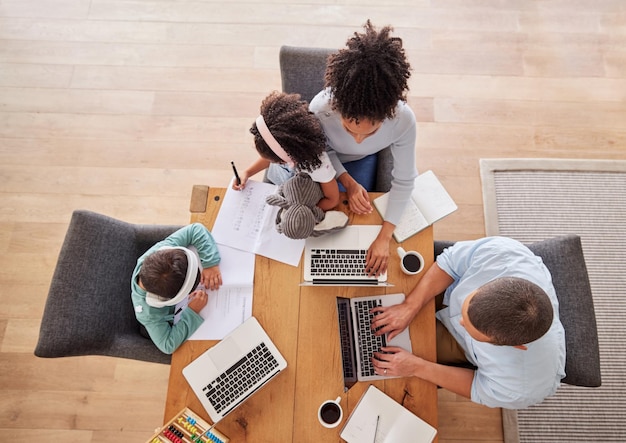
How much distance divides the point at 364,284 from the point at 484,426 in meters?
1.15

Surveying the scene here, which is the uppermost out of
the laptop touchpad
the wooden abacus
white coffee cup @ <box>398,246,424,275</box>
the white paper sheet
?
white coffee cup @ <box>398,246,424,275</box>

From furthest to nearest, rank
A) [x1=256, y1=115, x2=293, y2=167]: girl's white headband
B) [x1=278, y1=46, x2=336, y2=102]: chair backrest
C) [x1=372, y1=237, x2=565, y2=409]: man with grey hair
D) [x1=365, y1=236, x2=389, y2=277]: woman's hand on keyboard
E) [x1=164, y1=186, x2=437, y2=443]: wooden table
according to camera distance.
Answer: [x1=278, y1=46, x2=336, y2=102]: chair backrest, [x1=365, y1=236, x2=389, y2=277]: woman's hand on keyboard, [x1=164, y1=186, x2=437, y2=443]: wooden table, [x1=256, y1=115, x2=293, y2=167]: girl's white headband, [x1=372, y1=237, x2=565, y2=409]: man with grey hair

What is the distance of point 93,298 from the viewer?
1.50 meters

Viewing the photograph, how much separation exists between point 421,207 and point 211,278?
2.67 ft

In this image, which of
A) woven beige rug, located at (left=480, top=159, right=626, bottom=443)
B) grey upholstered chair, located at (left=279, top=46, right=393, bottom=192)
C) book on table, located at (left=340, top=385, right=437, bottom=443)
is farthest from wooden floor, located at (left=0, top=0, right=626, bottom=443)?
book on table, located at (left=340, top=385, right=437, bottom=443)

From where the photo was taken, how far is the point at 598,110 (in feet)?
8.49

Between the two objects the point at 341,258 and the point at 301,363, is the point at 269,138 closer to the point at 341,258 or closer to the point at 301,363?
the point at 341,258

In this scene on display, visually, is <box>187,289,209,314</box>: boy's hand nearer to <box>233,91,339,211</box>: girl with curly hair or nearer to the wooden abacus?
the wooden abacus

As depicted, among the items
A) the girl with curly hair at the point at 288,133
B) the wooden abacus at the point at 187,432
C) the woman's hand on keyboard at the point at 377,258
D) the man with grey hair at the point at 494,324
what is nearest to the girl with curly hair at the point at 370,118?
the woman's hand on keyboard at the point at 377,258

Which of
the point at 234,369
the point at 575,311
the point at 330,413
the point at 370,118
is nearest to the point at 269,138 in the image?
the point at 370,118

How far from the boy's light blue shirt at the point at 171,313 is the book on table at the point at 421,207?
647 mm

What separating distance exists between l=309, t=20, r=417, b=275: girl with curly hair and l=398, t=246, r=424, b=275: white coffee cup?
2.5 inches

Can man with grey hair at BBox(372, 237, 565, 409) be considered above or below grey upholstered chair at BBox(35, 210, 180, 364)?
above

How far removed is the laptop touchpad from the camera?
1.43m
